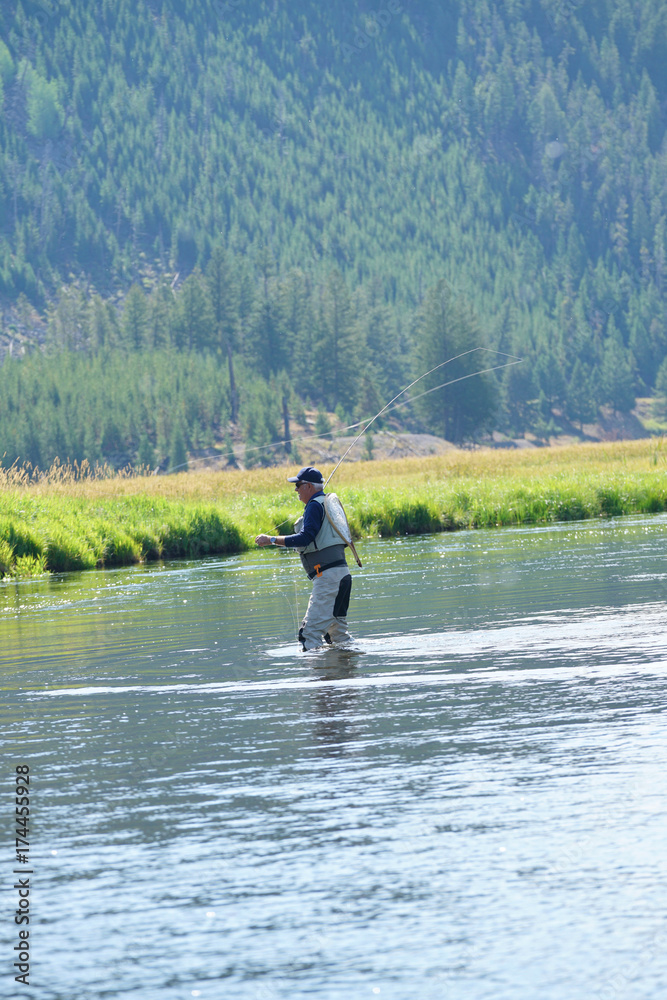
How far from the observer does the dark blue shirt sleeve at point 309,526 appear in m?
11.5

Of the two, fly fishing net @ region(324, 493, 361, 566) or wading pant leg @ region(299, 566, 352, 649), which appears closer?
fly fishing net @ region(324, 493, 361, 566)

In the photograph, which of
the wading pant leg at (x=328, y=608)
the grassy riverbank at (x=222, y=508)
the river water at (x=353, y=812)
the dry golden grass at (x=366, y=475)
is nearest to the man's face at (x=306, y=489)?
the wading pant leg at (x=328, y=608)

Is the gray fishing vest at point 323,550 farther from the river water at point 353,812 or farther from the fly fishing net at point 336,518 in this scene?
the river water at point 353,812

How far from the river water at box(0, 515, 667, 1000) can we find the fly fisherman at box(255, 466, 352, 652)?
51 cm

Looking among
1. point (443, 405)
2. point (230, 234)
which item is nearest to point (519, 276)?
point (230, 234)

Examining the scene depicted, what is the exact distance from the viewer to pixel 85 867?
6.21m

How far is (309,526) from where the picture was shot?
11.5 meters

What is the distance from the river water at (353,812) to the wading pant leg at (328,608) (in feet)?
0.72

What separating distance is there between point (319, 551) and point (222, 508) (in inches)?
772

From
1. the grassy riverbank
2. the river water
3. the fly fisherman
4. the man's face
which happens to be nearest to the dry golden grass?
the grassy riverbank

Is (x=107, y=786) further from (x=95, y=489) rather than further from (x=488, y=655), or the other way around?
(x=95, y=489)

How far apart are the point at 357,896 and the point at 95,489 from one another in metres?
27.1

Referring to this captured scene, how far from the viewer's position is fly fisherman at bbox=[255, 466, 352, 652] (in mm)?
11547

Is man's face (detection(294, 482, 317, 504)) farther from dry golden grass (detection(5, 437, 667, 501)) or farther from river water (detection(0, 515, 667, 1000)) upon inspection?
dry golden grass (detection(5, 437, 667, 501))
